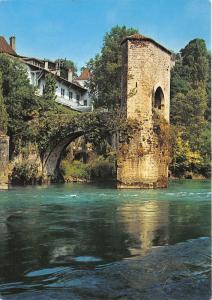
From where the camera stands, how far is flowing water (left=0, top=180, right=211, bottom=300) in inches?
227

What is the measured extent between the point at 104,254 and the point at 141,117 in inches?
749

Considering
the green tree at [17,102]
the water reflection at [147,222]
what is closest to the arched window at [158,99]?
the green tree at [17,102]

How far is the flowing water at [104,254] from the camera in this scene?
577 cm

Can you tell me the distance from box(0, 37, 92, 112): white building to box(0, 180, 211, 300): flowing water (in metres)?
29.7

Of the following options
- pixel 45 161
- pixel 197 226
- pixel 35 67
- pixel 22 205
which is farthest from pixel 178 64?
pixel 197 226

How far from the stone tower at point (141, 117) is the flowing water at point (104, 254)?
37.2ft

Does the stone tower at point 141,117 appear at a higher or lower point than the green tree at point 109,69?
lower

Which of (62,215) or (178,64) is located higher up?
(178,64)

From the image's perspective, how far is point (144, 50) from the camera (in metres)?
26.3

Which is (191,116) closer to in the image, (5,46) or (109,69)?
(109,69)

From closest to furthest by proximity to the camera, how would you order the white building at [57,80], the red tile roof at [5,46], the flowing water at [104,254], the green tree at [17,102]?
the flowing water at [104,254], the green tree at [17,102], the red tile roof at [5,46], the white building at [57,80]

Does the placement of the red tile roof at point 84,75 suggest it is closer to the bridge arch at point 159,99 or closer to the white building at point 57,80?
the white building at point 57,80

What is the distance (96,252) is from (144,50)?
64.1 ft

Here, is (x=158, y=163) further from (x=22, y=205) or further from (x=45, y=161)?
(x=22, y=205)
